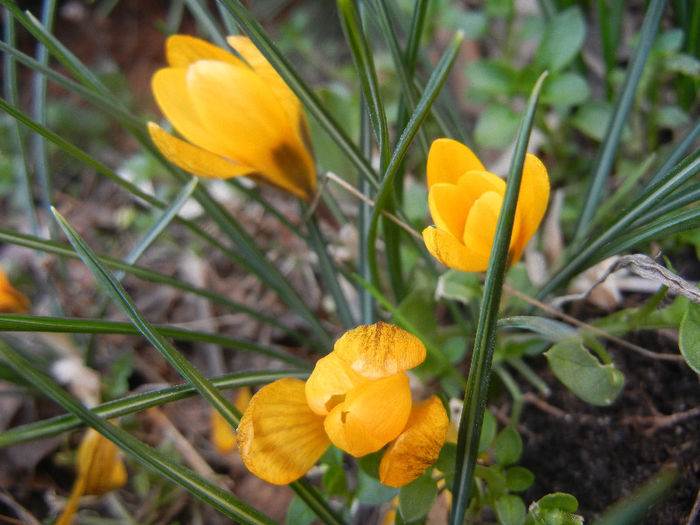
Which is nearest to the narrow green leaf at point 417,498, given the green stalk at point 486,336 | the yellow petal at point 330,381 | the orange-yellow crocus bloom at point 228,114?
the green stalk at point 486,336

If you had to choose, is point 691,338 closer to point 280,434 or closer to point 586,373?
point 586,373

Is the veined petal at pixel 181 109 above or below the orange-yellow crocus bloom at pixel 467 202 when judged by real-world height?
above

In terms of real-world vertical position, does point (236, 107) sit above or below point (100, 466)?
above

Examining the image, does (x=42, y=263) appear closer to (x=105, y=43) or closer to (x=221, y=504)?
(x=221, y=504)

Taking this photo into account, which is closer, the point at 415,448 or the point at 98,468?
the point at 415,448

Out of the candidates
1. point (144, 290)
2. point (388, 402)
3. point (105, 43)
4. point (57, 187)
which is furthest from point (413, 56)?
point (105, 43)

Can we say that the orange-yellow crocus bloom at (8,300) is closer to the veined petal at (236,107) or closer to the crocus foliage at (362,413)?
the veined petal at (236,107)

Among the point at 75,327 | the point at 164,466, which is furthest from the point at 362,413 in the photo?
the point at 75,327
